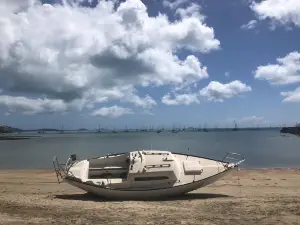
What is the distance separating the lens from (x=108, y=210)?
1361 cm

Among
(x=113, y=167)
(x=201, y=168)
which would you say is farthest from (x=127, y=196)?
(x=201, y=168)

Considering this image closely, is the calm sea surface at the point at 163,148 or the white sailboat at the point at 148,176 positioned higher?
the white sailboat at the point at 148,176

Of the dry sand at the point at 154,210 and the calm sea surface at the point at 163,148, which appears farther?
the calm sea surface at the point at 163,148

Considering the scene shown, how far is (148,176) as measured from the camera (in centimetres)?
1691

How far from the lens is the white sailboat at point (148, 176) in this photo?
16.8m

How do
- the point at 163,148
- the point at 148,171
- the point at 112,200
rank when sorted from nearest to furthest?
1. the point at 112,200
2. the point at 148,171
3. the point at 163,148

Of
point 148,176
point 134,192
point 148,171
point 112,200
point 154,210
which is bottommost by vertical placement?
point 112,200

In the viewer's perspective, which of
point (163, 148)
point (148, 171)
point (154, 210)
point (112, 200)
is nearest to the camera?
point (154, 210)

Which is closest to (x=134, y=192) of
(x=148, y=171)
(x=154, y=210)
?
(x=148, y=171)

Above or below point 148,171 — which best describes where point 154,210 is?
below

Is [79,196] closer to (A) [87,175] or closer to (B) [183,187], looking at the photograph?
(A) [87,175]

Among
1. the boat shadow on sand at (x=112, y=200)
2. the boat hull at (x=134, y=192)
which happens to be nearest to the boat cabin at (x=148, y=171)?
the boat hull at (x=134, y=192)

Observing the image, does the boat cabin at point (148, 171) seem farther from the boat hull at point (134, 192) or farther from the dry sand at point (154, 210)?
the dry sand at point (154, 210)

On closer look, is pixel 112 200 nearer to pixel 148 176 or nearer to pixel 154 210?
pixel 148 176
